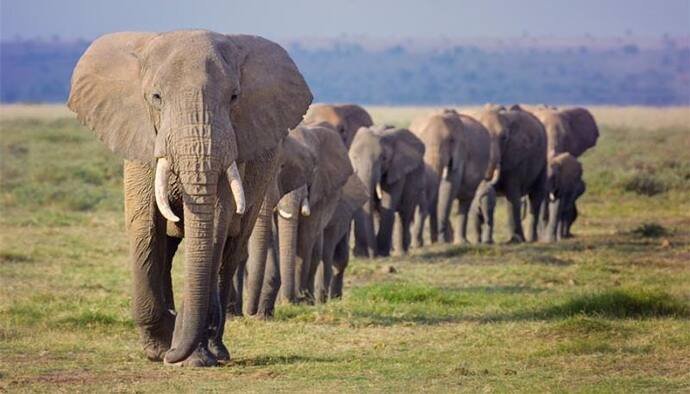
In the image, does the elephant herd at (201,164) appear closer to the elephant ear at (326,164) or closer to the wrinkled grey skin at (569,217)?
the elephant ear at (326,164)

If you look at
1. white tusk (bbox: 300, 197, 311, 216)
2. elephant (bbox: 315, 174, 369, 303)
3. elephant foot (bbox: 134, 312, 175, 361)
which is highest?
elephant foot (bbox: 134, 312, 175, 361)

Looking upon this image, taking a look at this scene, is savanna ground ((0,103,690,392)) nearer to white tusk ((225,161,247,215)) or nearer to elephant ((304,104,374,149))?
white tusk ((225,161,247,215))

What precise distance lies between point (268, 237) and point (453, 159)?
12598mm

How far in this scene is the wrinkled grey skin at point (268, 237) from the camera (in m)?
13.3

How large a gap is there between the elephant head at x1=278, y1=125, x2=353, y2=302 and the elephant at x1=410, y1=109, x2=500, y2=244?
9.40 m

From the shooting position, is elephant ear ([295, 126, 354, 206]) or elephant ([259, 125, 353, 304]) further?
elephant ear ([295, 126, 354, 206])

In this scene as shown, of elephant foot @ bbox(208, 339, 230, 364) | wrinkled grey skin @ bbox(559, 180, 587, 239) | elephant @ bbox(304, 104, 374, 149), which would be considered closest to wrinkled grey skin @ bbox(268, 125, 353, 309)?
elephant foot @ bbox(208, 339, 230, 364)

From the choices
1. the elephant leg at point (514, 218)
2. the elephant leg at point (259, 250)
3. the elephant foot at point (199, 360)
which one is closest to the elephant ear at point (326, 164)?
the elephant leg at point (259, 250)

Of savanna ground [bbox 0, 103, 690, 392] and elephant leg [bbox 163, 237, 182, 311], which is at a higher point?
elephant leg [bbox 163, 237, 182, 311]

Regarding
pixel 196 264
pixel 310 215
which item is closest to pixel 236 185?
pixel 196 264

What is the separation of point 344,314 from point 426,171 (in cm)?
1114

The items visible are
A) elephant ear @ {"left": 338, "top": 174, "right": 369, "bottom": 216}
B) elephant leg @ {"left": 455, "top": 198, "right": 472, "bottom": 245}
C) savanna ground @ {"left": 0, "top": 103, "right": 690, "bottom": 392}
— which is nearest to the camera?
savanna ground @ {"left": 0, "top": 103, "right": 690, "bottom": 392}

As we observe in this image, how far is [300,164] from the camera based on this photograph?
14.1 metres

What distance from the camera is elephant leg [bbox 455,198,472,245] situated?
25312mm
